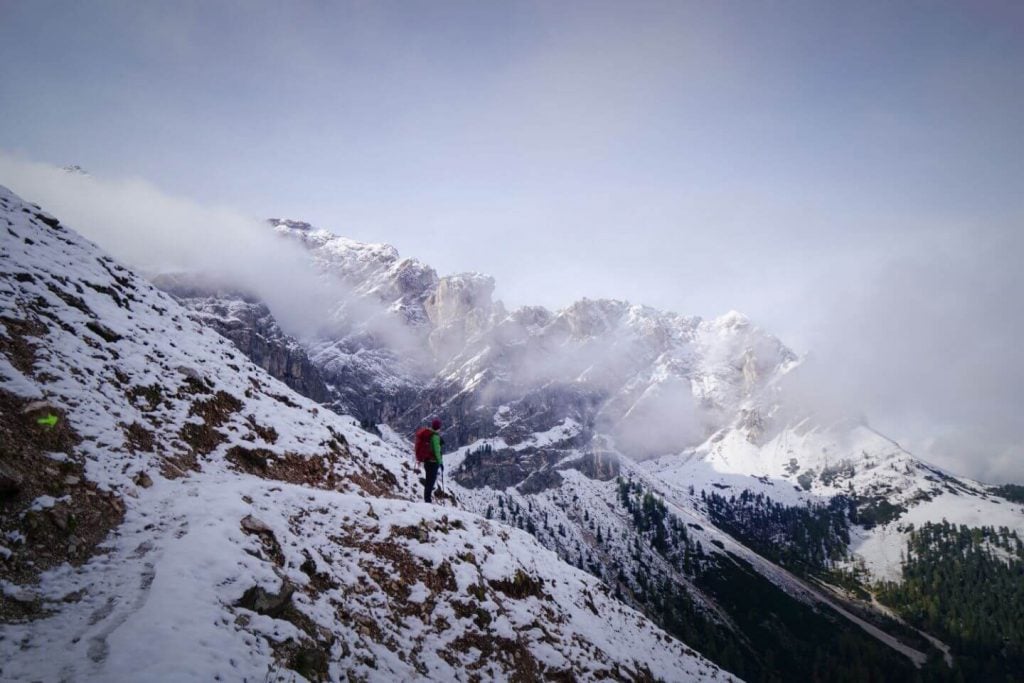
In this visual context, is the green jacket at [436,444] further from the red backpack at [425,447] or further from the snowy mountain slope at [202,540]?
the snowy mountain slope at [202,540]

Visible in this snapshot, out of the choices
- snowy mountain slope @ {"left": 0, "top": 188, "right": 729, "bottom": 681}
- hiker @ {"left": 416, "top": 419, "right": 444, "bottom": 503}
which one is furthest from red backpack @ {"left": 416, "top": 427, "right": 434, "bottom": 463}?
snowy mountain slope @ {"left": 0, "top": 188, "right": 729, "bottom": 681}

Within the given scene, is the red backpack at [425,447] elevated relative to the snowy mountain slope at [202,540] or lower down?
elevated

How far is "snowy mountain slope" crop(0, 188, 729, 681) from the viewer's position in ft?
31.3

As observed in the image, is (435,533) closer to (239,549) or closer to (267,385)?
(239,549)

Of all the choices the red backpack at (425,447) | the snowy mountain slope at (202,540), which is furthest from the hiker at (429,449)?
the snowy mountain slope at (202,540)

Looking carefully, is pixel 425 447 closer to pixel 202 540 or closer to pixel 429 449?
pixel 429 449

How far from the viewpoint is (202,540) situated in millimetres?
11914

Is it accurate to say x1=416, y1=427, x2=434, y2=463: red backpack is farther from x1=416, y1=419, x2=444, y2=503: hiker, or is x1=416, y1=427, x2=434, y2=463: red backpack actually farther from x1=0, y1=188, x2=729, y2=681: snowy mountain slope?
x1=0, y1=188, x2=729, y2=681: snowy mountain slope

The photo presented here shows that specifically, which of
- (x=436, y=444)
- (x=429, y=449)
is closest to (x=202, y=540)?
(x=429, y=449)

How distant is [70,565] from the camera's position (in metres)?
10.9

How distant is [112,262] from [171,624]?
26.9 metres

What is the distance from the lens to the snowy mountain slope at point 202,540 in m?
9.53

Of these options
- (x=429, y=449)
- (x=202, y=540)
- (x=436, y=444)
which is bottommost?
(x=202, y=540)

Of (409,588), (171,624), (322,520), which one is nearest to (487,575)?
(409,588)
